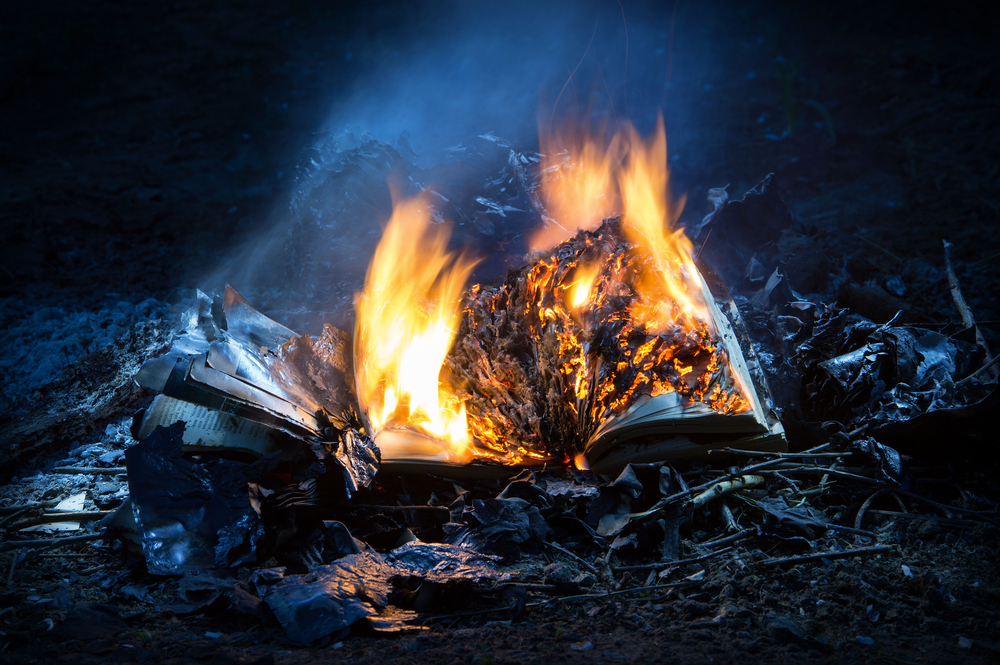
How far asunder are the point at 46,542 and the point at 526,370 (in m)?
1.77

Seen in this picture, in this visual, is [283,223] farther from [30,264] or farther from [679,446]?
[679,446]

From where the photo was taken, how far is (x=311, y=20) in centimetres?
676

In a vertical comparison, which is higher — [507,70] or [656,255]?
[507,70]

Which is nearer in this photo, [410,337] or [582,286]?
[582,286]

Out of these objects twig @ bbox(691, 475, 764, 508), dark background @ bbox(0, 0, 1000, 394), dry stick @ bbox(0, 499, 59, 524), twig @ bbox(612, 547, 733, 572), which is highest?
dark background @ bbox(0, 0, 1000, 394)

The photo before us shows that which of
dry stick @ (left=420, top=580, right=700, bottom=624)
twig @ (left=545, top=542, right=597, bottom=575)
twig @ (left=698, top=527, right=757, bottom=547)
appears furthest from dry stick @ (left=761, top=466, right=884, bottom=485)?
twig @ (left=545, top=542, right=597, bottom=575)

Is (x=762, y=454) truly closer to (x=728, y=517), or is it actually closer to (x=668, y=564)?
(x=728, y=517)

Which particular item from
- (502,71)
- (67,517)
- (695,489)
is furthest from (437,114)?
(695,489)

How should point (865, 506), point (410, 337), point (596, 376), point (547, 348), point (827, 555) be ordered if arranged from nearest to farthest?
point (827, 555)
point (865, 506)
point (596, 376)
point (547, 348)
point (410, 337)

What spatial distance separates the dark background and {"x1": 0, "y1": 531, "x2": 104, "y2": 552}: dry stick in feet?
4.71

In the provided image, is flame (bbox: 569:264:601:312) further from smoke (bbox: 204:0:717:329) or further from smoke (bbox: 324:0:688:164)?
smoke (bbox: 324:0:688:164)

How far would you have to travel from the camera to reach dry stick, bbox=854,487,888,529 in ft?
5.90

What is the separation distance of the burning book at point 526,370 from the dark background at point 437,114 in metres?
1.63

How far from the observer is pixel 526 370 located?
91.6 inches
